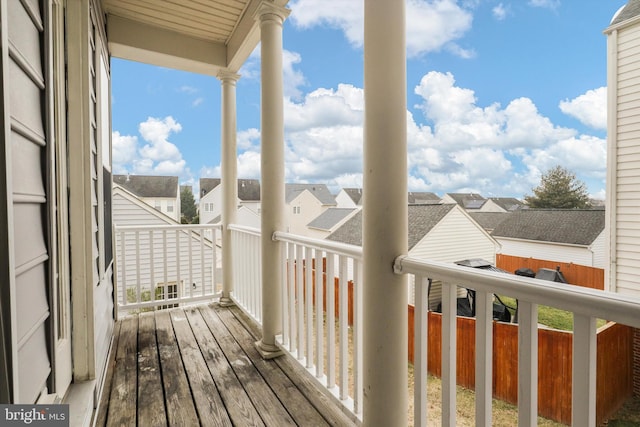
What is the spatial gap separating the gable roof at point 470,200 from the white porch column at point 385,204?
917 millimetres

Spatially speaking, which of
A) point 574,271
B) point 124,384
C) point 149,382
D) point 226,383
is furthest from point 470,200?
point 124,384

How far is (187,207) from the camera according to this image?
4953mm

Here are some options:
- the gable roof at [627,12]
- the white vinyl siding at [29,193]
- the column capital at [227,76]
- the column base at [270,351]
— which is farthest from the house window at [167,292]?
the gable roof at [627,12]

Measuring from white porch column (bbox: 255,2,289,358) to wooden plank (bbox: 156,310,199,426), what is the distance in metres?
0.56

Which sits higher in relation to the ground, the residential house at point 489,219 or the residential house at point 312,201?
Result: the residential house at point 312,201

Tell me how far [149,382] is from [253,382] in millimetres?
640

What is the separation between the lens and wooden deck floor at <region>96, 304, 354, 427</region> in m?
1.60

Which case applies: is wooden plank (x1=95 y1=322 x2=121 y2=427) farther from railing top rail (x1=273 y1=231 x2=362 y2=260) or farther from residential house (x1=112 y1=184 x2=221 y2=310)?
Result: railing top rail (x1=273 y1=231 x2=362 y2=260)

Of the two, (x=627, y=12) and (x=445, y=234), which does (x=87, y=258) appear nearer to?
(x=445, y=234)

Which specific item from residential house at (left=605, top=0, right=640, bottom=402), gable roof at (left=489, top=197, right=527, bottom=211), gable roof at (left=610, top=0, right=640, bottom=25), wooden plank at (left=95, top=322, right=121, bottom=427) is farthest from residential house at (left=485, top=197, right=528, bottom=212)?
wooden plank at (left=95, top=322, right=121, bottom=427)

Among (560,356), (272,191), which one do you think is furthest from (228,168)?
(560,356)

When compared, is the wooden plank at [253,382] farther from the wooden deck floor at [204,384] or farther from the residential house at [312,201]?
the residential house at [312,201]

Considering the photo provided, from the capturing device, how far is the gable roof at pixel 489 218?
1.80 metres

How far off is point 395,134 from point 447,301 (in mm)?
610
